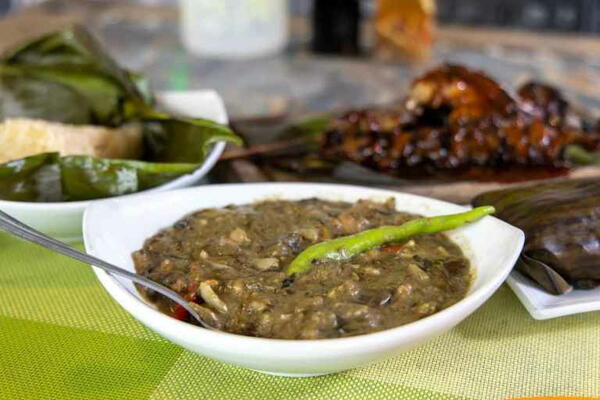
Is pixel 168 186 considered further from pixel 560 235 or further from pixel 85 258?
pixel 560 235

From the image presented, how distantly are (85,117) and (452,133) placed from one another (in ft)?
4.02

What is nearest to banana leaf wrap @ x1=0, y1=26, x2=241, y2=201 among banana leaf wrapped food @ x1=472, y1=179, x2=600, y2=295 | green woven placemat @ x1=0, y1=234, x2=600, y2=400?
green woven placemat @ x1=0, y1=234, x2=600, y2=400

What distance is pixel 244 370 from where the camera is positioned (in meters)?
1.63

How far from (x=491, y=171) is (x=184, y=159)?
103 centimetres

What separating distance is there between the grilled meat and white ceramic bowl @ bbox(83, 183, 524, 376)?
74 cm

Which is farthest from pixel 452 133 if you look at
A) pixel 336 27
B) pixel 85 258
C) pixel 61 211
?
pixel 336 27

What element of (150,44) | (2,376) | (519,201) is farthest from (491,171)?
(150,44)

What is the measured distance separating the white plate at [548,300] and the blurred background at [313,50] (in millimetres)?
2049

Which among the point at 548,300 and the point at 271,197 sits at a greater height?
the point at 271,197

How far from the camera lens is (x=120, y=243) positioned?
1791 millimetres

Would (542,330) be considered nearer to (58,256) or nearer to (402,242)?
(402,242)

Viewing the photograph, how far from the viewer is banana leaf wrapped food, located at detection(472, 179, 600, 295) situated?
1.84 meters

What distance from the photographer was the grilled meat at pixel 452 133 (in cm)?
275

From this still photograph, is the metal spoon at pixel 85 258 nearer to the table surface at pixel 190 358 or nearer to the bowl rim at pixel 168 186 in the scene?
the table surface at pixel 190 358
